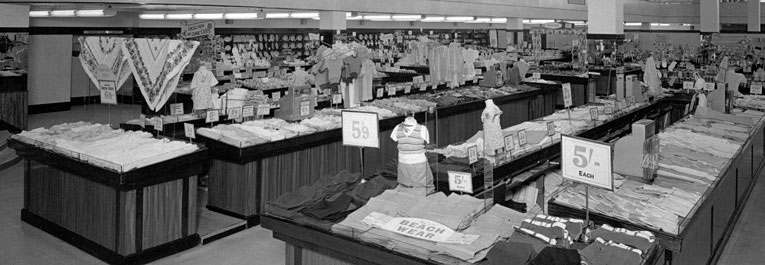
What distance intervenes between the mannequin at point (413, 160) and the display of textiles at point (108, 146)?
225 centimetres

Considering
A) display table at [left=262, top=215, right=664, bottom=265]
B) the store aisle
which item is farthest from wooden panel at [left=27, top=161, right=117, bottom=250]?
the store aisle

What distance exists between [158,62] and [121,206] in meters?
1.95

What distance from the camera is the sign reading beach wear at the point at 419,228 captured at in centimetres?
380

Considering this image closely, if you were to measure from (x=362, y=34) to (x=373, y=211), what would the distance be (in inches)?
685

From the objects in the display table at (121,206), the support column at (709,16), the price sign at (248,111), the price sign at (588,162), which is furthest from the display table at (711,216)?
the support column at (709,16)

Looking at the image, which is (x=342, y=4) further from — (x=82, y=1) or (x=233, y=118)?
(x=233, y=118)

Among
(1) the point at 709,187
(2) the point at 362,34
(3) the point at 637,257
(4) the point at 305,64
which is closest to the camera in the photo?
(3) the point at 637,257

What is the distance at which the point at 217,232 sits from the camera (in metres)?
6.65

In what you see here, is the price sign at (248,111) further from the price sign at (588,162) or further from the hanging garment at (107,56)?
the price sign at (588,162)

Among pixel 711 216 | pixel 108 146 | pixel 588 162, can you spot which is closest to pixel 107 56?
pixel 108 146

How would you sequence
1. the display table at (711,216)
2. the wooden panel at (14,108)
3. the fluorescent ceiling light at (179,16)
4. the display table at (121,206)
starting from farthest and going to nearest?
the fluorescent ceiling light at (179,16), the wooden panel at (14,108), the display table at (121,206), the display table at (711,216)

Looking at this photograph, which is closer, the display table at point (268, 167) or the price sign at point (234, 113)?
the display table at point (268, 167)

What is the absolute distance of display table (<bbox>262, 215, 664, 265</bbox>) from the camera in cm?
387

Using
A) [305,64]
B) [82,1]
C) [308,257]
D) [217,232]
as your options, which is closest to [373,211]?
[308,257]
